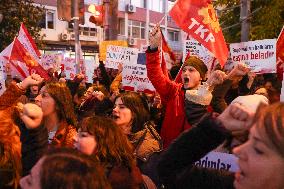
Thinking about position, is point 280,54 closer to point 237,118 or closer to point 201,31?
point 201,31

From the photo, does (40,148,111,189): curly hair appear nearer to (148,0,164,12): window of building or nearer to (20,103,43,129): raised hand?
(20,103,43,129): raised hand

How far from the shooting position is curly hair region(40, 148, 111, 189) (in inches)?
79.2

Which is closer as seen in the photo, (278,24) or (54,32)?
(278,24)

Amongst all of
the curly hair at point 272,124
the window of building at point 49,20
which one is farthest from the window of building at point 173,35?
the curly hair at point 272,124

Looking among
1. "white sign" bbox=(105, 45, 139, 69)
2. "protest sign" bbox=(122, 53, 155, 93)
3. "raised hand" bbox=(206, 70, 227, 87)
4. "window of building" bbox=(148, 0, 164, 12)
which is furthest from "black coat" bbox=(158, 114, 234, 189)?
"window of building" bbox=(148, 0, 164, 12)

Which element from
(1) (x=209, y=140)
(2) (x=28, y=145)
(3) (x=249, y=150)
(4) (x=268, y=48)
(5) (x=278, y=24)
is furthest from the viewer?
(5) (x=278, y=24)

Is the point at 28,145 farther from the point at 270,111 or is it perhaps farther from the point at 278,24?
the point at 278,24

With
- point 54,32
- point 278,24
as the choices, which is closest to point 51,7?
point 54,32

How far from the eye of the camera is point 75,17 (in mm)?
12555

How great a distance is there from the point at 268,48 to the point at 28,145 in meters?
3.94

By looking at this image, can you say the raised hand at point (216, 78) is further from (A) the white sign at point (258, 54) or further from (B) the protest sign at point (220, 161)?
(A) the white sign at point (258, 54)

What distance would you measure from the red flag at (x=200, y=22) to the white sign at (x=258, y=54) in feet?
1.66

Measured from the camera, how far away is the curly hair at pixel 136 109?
436cm

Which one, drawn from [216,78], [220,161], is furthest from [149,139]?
[216,78]
